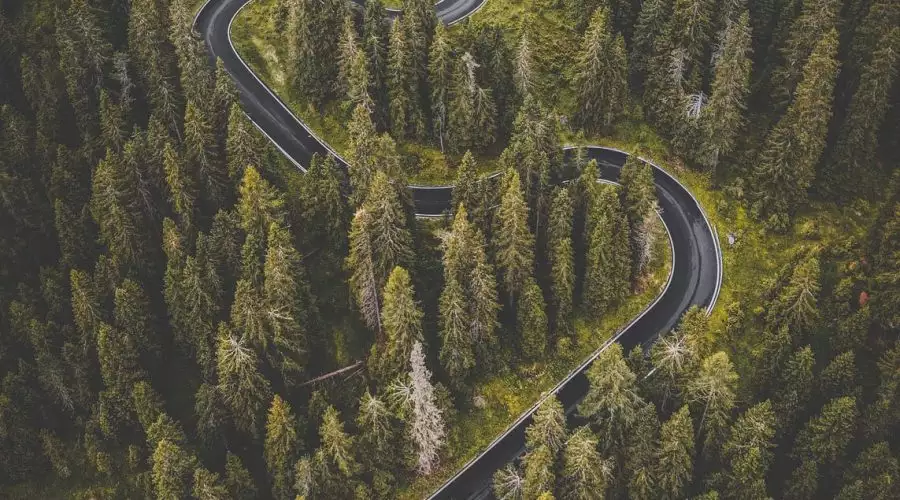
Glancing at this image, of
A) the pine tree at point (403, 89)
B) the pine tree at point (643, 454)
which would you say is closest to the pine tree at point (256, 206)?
the pine tree at point (403, 89)

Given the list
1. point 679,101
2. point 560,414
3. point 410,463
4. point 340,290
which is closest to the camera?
point 560,414

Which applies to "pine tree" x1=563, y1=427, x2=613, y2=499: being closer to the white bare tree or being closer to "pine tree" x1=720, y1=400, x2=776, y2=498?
"pine tree" x1=720, y1=400, x2=776, y2=498

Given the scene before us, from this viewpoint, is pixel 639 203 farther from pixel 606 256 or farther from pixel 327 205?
pixel 327 205

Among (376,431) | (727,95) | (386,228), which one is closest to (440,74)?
(386,228)

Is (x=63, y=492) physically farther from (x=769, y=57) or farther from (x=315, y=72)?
(x=769, y=57)

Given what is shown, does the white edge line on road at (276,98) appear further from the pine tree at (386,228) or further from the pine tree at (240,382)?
the pine tree at (240,382)

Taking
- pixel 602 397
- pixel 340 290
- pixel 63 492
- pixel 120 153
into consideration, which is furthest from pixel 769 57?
pixel 63 492

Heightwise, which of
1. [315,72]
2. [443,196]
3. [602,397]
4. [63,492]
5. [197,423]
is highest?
[315,72]
